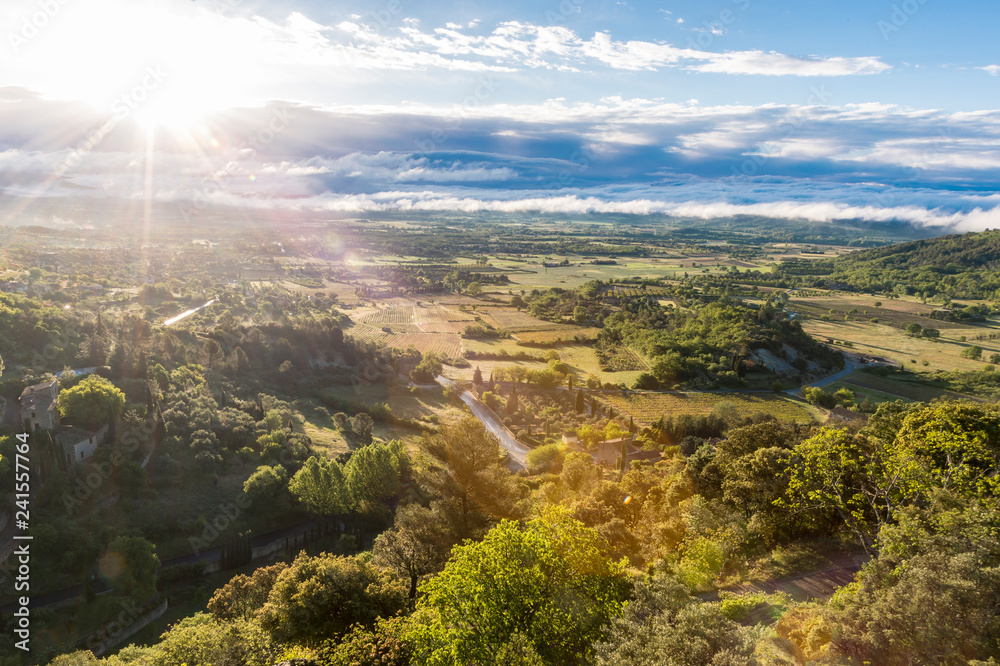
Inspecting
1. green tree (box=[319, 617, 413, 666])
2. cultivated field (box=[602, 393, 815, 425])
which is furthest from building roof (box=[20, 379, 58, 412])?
cultivated field (box=[602, 393, 815, 425])

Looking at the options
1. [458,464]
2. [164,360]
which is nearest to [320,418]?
[164,360]

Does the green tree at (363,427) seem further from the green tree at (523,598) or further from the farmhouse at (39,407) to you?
the green tree at (523,598)

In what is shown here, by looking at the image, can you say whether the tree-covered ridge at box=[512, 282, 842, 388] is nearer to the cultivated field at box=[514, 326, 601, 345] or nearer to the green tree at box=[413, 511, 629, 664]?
the cultivated field at box=[514, 326, 601, 345]

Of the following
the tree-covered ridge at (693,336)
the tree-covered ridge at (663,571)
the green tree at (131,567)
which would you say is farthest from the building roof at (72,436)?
the tree-covered ridge at (693,336)

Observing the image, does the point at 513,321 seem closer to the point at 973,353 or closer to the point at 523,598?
the point at 973,353

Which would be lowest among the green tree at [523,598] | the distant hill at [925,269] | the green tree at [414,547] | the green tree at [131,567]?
the green tree at [131,567]

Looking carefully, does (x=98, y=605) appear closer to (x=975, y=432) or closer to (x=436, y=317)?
(x=975, y=432)

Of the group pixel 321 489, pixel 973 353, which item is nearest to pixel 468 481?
pixel 321 489
